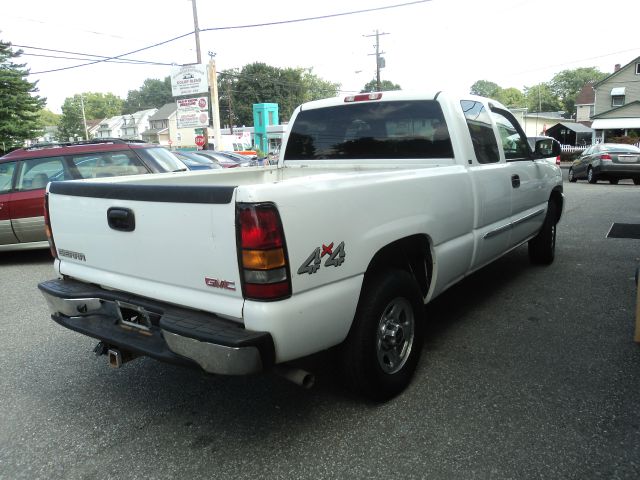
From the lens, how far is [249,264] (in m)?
2.24

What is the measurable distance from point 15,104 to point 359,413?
39.4 metres

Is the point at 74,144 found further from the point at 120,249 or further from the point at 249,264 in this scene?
the point at 249,264

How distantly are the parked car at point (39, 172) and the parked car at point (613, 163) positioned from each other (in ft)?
49.8

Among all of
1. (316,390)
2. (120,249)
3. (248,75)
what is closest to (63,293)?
(120,249)

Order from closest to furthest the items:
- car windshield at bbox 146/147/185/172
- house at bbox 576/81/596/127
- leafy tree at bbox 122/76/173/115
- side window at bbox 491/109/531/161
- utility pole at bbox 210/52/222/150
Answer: side window at bbox 491/109/531/161 → car windshield at bbox 146/147/185/172 → utility pole at bbox 210/52/222/150 → house at bbox 576/81/596/127 → leafy tree at bbox 122/76/173/115

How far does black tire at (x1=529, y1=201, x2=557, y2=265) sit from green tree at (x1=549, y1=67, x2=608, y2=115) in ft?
370

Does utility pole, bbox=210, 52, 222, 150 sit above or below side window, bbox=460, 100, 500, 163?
above

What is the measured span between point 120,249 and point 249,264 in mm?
956

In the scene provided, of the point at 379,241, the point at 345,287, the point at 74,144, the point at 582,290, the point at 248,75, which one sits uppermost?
the point at 248,75

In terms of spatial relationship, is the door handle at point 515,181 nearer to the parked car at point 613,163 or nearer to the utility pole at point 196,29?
the parked car at point 613,163

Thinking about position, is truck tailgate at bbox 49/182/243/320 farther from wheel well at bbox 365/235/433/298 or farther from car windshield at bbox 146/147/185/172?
car windshield at bbox 146/147/185/172

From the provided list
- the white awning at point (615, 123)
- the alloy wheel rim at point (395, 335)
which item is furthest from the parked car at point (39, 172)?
the white awning at point (615, 123)

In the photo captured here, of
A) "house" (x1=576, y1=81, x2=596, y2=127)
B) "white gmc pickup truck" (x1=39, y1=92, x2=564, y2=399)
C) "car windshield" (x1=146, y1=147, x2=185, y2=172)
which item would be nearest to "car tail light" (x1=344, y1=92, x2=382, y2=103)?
"white gmc pickup truck" (x1=39, y1=92, x2=564, y2=399)

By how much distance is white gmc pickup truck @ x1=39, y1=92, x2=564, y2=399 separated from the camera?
7.44 ft
